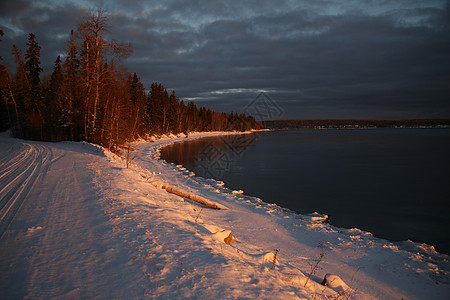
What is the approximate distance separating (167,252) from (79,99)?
858 inches

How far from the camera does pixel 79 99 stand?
21188 mm

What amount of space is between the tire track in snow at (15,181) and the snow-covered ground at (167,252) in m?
0.05

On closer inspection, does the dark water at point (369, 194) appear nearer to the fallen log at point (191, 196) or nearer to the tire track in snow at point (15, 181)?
the fallen log at point (191, 196)

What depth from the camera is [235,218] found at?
8.96 meters

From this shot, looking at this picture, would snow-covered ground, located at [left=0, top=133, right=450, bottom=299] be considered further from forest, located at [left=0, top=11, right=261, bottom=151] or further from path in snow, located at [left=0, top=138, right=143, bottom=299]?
forest, located at [left=0, top=11, right=261, bottom=151]

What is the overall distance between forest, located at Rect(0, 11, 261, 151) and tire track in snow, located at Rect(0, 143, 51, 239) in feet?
20.1

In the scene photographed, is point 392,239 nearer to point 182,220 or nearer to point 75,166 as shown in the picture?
point 182,220

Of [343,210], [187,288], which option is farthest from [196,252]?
[343,210]

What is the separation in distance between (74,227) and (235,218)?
5438 mm

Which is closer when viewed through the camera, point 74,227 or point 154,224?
point 74,227

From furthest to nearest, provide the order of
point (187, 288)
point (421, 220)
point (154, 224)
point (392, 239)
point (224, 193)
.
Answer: point (224, 193) < point (421, 220) < point (392, 239) < point (154, 224) < point (187, 288)

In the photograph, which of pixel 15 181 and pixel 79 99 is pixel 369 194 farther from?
pixel 79 99

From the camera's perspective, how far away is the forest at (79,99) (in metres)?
19.1

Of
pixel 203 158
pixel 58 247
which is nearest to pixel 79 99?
pixel 203 158
